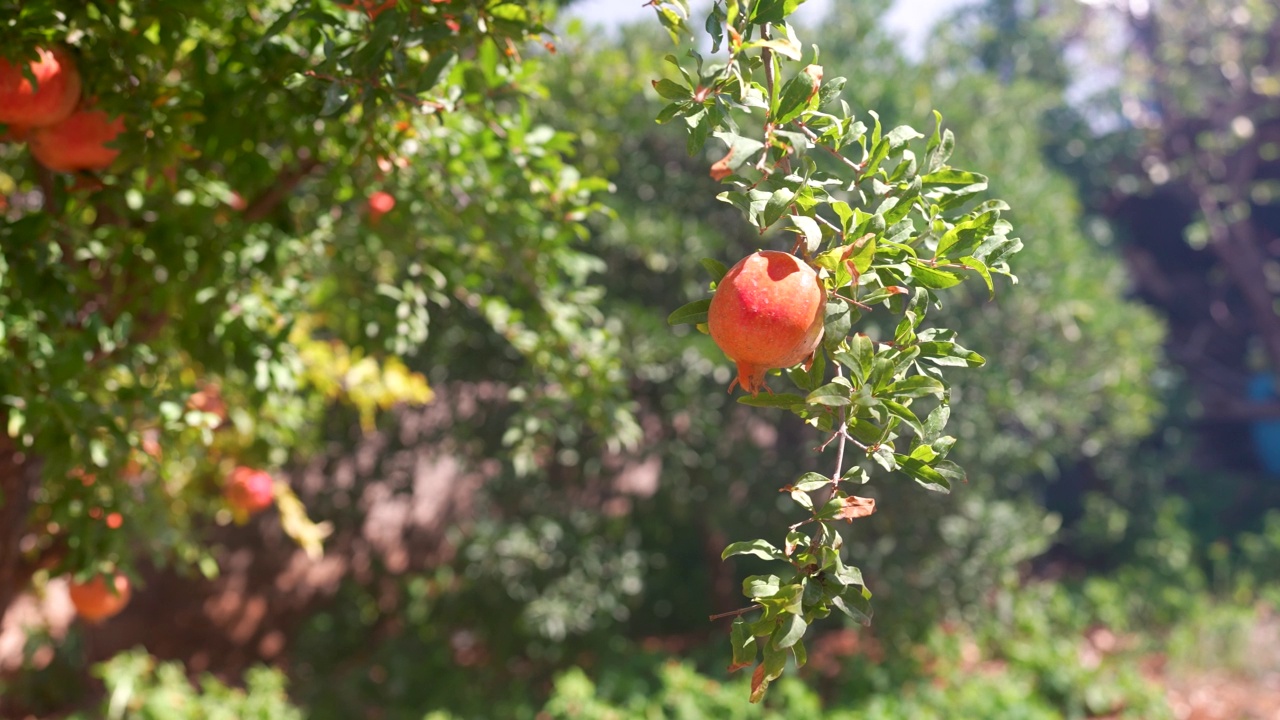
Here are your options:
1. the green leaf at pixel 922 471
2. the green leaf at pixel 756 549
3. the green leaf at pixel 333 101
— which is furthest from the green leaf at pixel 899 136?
the green leaf at pixel 333 101

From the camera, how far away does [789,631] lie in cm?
88

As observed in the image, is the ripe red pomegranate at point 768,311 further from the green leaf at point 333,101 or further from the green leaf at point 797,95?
the green leaf at point 333,101

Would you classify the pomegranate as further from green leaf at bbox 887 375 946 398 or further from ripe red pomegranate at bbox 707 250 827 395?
green leaf at bbox 887 375 946 398

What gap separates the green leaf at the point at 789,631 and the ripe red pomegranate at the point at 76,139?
4.02 feet

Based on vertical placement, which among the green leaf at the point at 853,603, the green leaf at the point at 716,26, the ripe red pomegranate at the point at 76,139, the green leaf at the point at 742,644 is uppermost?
the green leaf at the point at 716,26

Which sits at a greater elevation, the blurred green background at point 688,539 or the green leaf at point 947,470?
the green leaf at point 947,470

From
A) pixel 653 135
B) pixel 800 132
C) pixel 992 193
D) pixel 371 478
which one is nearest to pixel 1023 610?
pixel 992 193

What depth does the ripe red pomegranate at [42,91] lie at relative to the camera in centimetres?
134

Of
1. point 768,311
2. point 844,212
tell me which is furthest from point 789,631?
point 844,212

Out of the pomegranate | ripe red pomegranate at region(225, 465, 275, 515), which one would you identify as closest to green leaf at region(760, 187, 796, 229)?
the pomegranate

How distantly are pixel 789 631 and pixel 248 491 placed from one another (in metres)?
2.17

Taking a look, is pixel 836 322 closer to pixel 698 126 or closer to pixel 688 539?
pixel 698 126

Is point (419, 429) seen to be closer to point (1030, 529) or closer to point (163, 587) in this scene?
point (163, 587)

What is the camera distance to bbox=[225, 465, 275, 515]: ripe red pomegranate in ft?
8.75
